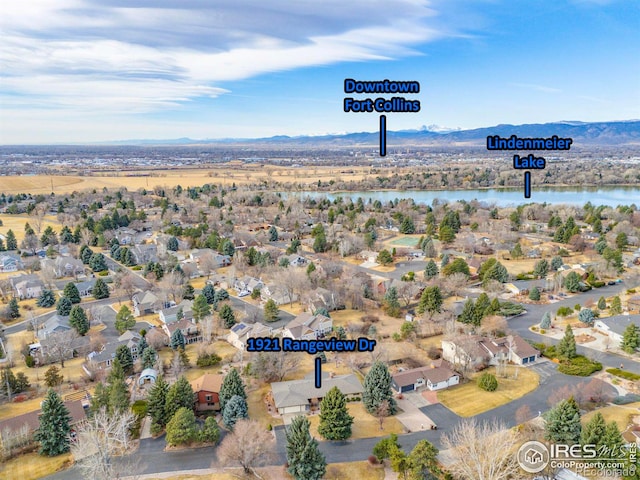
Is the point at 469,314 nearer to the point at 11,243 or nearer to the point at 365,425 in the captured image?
the point at 365,425

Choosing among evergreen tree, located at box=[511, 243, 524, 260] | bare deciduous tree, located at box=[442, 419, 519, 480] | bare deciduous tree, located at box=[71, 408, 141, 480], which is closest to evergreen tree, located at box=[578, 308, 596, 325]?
evergreen tree, located at box=[511, 243, 524, 260]

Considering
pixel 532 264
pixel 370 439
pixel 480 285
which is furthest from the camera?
pixel 532 264

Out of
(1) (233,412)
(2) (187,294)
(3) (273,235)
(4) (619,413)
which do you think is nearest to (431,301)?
(4) (619,413)

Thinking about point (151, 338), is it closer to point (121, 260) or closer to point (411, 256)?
point (121, 260)

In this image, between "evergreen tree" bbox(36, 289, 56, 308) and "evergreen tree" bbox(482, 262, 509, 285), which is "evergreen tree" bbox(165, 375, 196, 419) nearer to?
"evergreen tree" bbox(36, 289, 56, 308)

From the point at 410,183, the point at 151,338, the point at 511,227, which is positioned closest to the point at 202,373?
the point at 151,338

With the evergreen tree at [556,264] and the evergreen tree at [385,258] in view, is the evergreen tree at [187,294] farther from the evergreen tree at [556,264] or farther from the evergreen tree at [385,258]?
the evergreen tree at [556,264]

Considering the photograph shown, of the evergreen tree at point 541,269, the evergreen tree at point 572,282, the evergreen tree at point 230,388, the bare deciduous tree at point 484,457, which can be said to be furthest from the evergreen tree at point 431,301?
the evergreen tree at point 230,388
